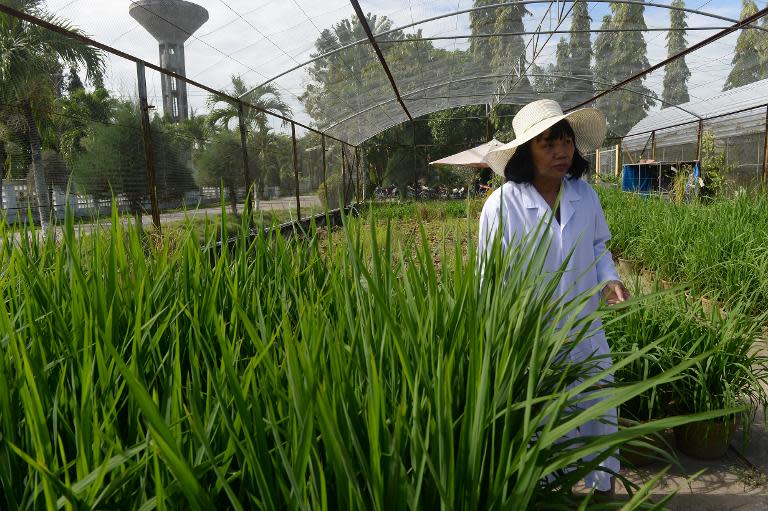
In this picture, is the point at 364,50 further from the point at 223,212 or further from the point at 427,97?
the point at 223,212

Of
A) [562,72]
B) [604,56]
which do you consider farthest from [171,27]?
[562,72]

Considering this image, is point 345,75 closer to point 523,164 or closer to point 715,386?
point 523,164

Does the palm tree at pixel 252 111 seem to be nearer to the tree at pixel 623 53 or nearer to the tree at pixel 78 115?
the tree at pixel 78 115

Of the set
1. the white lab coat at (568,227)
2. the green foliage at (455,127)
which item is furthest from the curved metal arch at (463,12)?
the green foliage at (455,127)

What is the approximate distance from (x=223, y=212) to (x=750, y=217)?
4.56m

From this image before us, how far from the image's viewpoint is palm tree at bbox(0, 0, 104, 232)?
439 cm

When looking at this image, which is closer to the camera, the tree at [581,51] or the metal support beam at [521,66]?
the metal support beam at [521,66]

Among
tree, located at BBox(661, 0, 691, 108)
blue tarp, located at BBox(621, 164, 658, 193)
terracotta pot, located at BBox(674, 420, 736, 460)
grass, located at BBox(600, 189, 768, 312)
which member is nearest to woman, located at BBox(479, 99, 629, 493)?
terracotta pot, located at BBox(674, 420, 736, 460)

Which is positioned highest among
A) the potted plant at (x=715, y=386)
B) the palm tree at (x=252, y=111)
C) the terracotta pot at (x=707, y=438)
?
the palm tree at (x=252, y=111)

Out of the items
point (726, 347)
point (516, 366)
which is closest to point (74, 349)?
point (516, 366)

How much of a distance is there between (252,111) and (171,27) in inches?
98.4

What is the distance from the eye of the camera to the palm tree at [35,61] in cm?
439

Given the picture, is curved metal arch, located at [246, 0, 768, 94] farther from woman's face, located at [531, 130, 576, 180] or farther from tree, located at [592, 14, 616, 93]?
woman's face, located at [531, 130, 576, 180]

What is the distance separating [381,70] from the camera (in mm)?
11156
